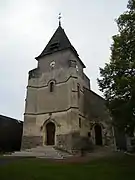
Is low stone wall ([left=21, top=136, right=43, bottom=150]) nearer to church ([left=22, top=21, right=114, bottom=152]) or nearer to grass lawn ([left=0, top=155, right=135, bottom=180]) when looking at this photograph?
church ([left=22, top=21, right=114, bottom=152])

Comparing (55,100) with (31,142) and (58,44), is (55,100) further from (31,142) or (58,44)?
(58,44)

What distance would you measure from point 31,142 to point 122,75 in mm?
15521

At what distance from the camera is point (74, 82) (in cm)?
2677

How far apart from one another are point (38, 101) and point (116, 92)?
15359mm

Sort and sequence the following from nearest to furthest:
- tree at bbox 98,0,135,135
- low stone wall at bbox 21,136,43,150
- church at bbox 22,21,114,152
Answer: tree at bbox 98,0,135,135
church at bbox 22,21,114,152
low stone wall at bbox 21,136,43,150

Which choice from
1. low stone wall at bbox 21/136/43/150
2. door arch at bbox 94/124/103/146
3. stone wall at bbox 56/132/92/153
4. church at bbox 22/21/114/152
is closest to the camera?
stone wall at bbox 56/132/92/153

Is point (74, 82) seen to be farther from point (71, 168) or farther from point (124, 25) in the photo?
point (71, 168)

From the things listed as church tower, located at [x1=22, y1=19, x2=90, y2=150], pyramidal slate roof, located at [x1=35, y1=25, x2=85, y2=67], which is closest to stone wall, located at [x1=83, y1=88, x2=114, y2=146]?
church tower, located at [x1=22, y1=19, x2=90, y2=150]

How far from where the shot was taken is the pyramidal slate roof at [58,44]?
3038 cm

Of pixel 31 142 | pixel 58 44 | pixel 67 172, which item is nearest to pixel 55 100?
pixel 31 142

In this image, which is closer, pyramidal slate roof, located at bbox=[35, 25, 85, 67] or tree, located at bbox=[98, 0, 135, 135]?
tree, located at bbox=[98, 0, 135, 135]

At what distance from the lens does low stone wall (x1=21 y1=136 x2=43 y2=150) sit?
85.2 feet

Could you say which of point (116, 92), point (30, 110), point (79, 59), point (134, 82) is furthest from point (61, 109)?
point (134, 82)

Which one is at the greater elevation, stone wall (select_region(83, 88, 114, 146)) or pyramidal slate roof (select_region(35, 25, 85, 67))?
pyramidal slate roof (select_region(35, 25, 85, 67))
